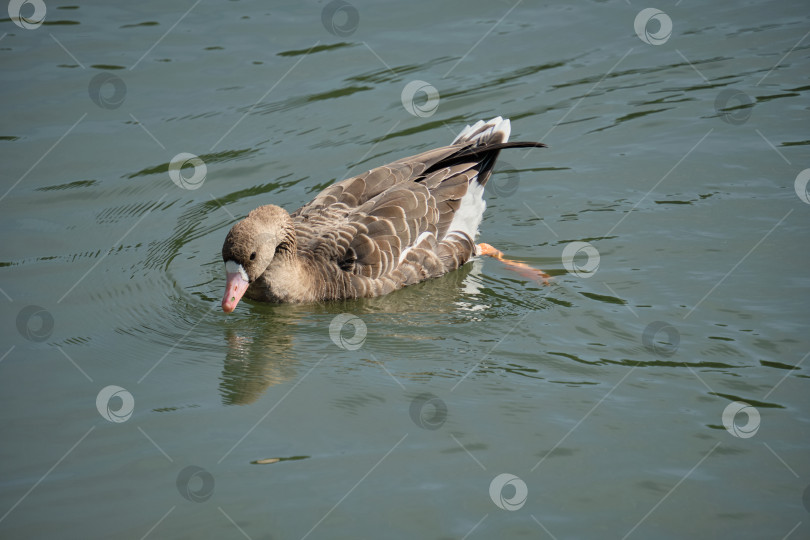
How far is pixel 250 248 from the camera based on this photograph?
25.3ft

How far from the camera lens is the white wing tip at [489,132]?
9.35 m

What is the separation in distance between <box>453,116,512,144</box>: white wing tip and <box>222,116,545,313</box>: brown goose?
160mm

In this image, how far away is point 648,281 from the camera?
318 inches

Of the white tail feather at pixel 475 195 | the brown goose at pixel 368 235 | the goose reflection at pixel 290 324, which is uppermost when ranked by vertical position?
the white tail feather at pixel 475 195

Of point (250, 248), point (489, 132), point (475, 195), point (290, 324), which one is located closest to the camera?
point (250, 248)

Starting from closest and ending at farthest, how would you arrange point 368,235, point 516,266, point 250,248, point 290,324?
point 250,248 < point 290,324 < point 368,235 < point 516,266

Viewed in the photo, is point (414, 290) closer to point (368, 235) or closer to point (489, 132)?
point (368, 235)

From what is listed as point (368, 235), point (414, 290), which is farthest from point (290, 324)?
point (414, 290)

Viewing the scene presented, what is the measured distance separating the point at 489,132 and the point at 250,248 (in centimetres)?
311

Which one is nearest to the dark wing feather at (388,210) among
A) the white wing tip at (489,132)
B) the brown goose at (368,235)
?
the brown goose at (368,235)

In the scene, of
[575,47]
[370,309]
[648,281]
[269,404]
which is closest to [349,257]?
[370,309]

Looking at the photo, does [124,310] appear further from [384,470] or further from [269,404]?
[384,470]

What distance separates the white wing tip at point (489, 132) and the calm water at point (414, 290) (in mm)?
764

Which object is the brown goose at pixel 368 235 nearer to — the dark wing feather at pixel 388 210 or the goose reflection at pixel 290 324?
the dark wing feather at pixel 388 210
